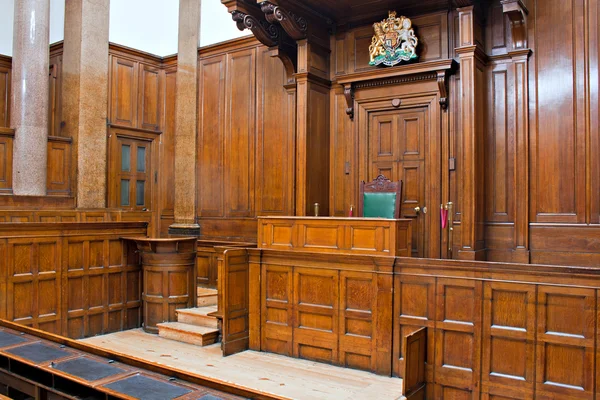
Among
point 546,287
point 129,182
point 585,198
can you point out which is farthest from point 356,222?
point 129,182

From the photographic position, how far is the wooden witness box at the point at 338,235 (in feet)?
14.5

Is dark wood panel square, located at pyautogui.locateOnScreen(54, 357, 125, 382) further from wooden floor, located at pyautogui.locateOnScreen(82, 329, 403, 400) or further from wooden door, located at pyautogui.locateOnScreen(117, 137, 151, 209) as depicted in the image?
wooden door, located at pyautogui.locateOnScreen(117, 137, 151, 209)

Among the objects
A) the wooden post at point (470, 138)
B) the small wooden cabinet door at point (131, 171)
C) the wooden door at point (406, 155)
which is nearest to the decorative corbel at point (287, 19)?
the wooden door at point (406, 155)

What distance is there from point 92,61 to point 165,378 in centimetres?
644

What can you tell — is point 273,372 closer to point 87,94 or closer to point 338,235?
point 338,235

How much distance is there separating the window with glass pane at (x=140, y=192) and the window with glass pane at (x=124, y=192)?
5.6 inches

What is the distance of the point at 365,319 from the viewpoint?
448 centimetres

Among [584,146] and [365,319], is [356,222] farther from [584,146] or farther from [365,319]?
[584,146]

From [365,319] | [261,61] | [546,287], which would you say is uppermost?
[261,61]

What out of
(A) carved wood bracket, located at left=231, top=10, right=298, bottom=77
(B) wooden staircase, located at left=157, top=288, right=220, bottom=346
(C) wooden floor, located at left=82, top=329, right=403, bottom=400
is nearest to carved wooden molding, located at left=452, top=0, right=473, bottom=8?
(A) carved wood bracket, located at left=231, top=10, right=298, bottom=77

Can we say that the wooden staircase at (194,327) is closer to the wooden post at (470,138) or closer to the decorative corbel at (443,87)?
the wooden post at (470,138)

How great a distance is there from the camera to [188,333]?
5.49m

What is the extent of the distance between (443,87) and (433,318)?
2408mm

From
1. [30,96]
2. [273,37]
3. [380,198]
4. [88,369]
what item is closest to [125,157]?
[30,96]
